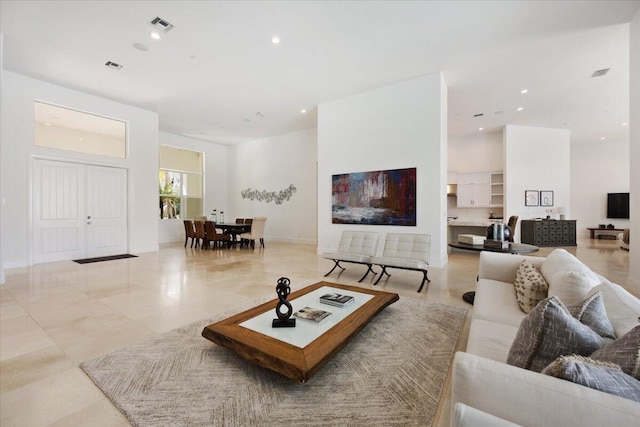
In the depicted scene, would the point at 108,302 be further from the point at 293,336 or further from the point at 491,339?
the point at 491,339

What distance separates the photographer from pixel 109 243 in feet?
22.9

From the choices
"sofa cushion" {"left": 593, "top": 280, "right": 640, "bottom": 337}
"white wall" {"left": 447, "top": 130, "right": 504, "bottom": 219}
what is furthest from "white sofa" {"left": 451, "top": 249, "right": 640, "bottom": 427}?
"white wall" {"left": 447, "top": 130, "right": 504, "bottom": 219}

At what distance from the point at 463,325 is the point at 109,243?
8032 mm

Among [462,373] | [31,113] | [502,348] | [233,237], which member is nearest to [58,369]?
[462,373]

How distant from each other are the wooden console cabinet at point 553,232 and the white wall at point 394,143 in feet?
15.3

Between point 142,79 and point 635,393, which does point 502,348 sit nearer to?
point 635,393

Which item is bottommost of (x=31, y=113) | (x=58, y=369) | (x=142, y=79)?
(x=58, y=369)

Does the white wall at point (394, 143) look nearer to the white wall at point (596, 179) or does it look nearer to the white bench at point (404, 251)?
the white bench at point (404, 251)

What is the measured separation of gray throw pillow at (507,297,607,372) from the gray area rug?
0.77 m

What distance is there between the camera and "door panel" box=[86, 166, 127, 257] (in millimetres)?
6672

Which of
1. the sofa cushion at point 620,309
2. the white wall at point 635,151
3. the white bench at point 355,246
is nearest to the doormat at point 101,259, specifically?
the white bench at point 355,246

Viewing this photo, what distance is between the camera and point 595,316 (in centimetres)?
126

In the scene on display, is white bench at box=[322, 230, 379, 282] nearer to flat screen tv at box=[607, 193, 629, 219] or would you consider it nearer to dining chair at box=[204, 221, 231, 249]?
dining chair at box=[204, 221, 231, 249]

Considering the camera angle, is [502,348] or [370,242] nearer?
[502,348]
